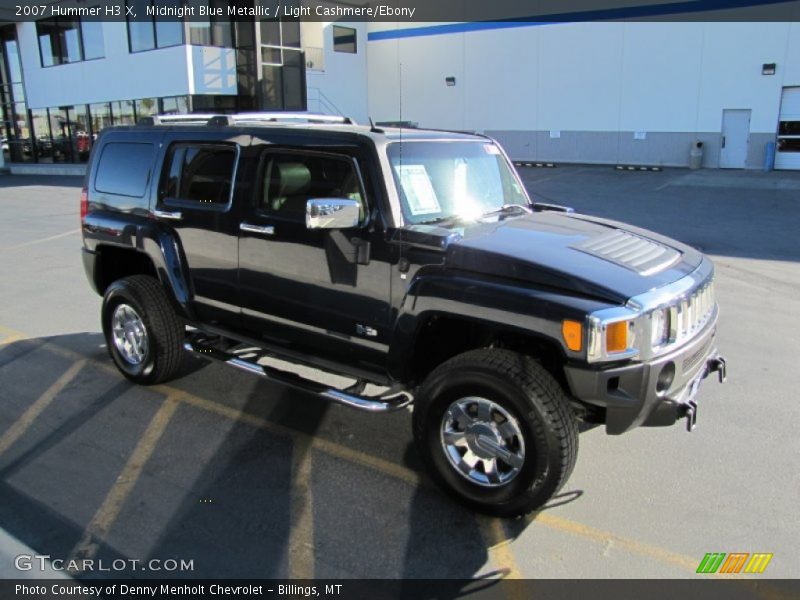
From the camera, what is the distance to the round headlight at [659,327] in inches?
124

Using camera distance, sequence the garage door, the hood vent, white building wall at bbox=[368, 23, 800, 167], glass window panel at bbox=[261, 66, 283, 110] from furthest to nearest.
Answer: glass window panel at bbox=[261, 66, 283, 110], white building wall at bbox=[368, 23, 800, 167], the garage door, the hood vent

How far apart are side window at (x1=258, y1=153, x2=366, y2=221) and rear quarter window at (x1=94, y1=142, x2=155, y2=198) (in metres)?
1.34

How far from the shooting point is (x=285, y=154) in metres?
4.20

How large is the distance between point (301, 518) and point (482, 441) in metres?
1.04

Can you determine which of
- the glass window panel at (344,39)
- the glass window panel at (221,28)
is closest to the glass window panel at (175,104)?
the glass window panel at (221,28)

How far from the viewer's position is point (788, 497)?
3.57 metres

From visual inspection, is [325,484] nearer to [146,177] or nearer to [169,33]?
[146,177]

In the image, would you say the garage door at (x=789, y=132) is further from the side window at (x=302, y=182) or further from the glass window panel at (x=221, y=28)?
the side window at (x=302, y=182)

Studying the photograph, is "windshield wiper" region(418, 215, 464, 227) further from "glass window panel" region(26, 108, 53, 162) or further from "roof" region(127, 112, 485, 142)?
"glass window panel" region(26, 108, 53, 162)

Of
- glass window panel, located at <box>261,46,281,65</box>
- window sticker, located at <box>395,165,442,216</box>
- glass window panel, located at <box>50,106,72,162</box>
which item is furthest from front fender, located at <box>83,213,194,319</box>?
glass window panel, located at <box>50,106,72,162</box>

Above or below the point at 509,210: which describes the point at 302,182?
above

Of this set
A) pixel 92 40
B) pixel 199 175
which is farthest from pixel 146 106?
pixel 199 175

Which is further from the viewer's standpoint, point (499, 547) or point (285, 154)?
point (285, 154)

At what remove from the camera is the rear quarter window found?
5.06 metres
